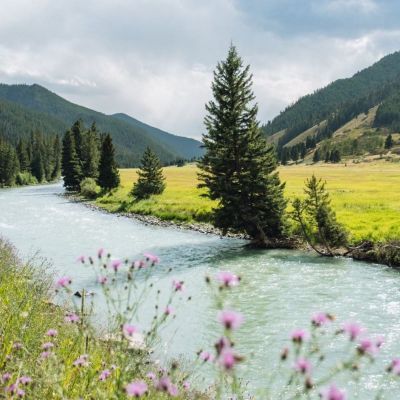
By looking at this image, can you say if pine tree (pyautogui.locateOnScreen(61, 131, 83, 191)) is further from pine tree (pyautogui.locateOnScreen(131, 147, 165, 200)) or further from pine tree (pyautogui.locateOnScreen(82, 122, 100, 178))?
pine tree (pyautogui.locateOnScreen(131, 147, 165, 200))

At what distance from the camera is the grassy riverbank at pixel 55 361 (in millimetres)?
4055

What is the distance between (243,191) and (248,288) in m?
12.3

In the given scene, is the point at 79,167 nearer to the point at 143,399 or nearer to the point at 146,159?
the point at 146,159

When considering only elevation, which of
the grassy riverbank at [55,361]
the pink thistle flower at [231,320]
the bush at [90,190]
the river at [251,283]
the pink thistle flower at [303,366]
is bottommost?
the river at [251,283]

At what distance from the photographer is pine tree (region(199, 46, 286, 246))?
30484 millimetres

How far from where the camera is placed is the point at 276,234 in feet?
101

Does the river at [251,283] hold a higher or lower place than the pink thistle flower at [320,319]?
lower

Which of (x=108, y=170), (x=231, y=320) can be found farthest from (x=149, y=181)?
(x=231, y=320)

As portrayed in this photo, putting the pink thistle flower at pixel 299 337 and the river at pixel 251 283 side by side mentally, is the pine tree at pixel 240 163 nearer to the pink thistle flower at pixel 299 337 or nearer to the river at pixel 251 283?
the river at pixel 251 283

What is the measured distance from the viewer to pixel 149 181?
60.2 m

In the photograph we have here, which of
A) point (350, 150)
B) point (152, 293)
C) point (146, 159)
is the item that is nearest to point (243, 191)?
point (152, 293)

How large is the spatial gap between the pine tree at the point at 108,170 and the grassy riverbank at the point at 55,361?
61521 mm

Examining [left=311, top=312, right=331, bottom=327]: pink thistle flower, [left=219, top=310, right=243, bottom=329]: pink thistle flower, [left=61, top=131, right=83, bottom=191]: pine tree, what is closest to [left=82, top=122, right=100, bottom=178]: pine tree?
[left=61, top=131, right=83, bottom=191]: pine tree

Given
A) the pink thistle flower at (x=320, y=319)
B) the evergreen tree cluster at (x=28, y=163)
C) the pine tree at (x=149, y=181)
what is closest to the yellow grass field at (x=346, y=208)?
the pine tree at (x=149, y=181)
